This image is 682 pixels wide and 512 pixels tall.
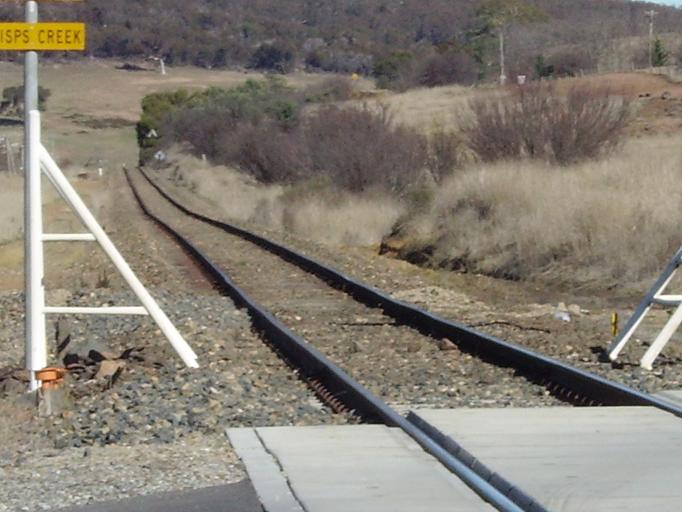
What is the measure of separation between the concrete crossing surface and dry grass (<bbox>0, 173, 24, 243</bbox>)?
2960 centimetres

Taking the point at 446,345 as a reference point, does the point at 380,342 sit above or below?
below

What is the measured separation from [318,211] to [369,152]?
4.29 m

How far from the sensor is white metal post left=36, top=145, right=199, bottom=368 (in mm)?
11289

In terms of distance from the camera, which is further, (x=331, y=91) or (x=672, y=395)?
(x=331, y=91)

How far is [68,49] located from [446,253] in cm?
1624

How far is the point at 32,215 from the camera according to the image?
1125 centimetres

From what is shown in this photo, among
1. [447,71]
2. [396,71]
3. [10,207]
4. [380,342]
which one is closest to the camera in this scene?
[380,342]

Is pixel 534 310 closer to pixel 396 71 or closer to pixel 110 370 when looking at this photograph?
pixel 110 370

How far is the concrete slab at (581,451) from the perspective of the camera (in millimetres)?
6836

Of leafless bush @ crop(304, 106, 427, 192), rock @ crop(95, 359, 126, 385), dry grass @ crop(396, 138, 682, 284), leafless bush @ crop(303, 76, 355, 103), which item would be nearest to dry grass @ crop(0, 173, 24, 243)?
leafless bush @ crop(304, 106, 427, 192)

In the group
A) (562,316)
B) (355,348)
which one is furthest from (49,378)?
(562,316)

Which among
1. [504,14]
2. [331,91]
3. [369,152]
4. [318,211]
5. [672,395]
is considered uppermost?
[504,14]

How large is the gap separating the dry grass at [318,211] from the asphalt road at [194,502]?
83.6 ft

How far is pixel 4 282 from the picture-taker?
24.5m
